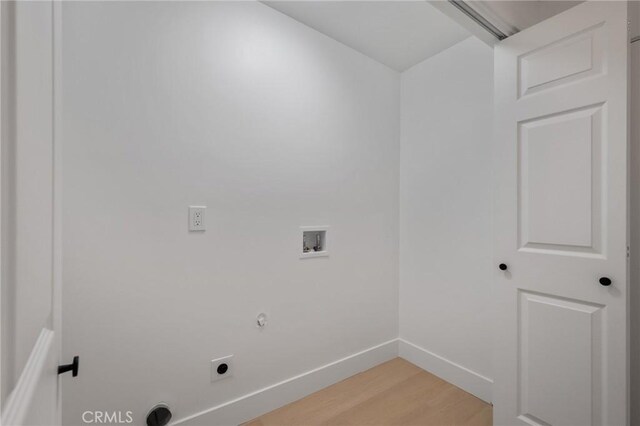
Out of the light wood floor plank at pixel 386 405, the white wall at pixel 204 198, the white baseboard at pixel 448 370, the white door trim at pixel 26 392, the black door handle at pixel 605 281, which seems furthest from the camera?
the white baseboard at pixel 448 370

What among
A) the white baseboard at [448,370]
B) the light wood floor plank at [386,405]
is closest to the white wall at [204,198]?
the light wood floor plank at [386,405]

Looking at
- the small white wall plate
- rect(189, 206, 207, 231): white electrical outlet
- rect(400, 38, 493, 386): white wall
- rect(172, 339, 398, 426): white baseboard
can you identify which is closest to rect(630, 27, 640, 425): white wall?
rect(400, 38, 493, 386): white wall

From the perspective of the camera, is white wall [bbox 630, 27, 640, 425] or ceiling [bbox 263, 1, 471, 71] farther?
ceiling [bbox 263, 1, 471, 71]

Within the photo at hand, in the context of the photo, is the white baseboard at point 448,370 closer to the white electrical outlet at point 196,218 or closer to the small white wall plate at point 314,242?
the small white wall plate at point 314,242

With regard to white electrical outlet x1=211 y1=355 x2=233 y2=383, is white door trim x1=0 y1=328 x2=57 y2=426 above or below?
above

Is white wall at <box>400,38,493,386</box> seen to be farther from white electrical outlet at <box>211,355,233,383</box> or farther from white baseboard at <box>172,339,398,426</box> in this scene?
white electrical outlet at <box>211,355,233,383</box>

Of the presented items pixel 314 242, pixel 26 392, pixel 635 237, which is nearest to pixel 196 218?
pixel 314 242

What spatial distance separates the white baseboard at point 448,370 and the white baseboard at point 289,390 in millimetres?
120

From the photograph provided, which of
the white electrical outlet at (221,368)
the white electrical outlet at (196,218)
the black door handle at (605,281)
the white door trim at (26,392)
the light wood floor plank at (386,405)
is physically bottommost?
the light wood floor plank at (386,405)

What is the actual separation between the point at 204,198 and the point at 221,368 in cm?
94

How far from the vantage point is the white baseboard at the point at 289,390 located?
1500mm

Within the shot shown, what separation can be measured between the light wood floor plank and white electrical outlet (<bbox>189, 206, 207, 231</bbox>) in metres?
1.16

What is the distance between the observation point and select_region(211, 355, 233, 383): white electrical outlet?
150 centimetres

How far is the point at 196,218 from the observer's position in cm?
145
